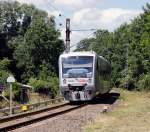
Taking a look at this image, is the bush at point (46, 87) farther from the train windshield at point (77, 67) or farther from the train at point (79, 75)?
the train windshield at point (77, 67)

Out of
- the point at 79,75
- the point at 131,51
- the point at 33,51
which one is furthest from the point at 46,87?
the point at 131,51

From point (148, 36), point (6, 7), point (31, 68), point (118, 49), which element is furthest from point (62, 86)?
point (118, 49)

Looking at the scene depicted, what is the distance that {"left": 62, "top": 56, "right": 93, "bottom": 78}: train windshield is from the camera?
109 ft

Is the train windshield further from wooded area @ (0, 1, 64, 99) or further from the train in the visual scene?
wooded area @ (0, 1, 64, 99)

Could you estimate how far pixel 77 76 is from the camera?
1309 inches

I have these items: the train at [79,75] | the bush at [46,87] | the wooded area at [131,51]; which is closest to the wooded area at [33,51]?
the bush at [46,87]

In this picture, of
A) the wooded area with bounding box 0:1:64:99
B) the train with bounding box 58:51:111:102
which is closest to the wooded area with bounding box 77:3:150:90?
the wooded area with bounding box 0:1:64:99

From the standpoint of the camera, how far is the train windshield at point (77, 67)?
33.3m

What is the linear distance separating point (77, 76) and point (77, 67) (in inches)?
23.1

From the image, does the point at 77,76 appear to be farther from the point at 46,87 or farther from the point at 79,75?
the point at 46,87

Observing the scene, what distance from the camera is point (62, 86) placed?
33.6 meters

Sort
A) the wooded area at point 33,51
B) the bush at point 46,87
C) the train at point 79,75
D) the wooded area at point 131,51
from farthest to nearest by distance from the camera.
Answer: the wooded area at point 33,51 → the wooded area at point 131,51 → the bush at point 46,87 → the train at point 79,75

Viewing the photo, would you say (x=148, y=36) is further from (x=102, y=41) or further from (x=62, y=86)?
(x=102, y=41)

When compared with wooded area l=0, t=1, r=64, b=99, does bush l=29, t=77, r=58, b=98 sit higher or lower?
lower
